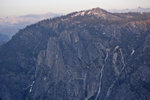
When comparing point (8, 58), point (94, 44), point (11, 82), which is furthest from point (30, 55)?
point (94, 44)

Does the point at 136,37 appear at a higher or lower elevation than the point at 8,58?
higher

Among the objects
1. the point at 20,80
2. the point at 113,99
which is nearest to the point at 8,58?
the point at 20,80

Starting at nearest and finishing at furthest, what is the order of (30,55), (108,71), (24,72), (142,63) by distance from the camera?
1. (142,63)
2. (108,71)
3. (24,72)
4. (30,55)

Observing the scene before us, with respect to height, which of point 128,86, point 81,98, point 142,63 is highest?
point 142,63

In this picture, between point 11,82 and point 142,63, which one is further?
point 11,82

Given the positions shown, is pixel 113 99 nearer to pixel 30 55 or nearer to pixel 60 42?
pixel 60 42

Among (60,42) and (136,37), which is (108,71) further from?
(60,42)

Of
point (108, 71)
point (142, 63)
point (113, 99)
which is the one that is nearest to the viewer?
point (113, 99)
